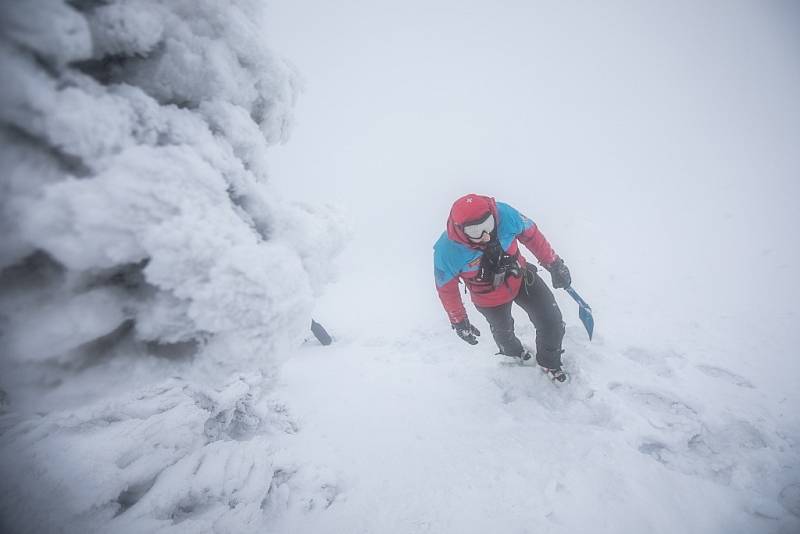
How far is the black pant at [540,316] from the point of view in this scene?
329 cm

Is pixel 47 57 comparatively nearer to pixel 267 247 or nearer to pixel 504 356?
pixel 267 247

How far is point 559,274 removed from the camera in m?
3.53

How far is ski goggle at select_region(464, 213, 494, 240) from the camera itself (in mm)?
2844

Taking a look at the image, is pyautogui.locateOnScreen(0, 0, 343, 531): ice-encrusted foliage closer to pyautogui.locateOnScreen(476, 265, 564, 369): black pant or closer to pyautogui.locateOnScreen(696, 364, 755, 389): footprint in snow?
pyautogui.locateOnScreen(476, 265, 564, 369): black pant

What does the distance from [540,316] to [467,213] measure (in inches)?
58.0

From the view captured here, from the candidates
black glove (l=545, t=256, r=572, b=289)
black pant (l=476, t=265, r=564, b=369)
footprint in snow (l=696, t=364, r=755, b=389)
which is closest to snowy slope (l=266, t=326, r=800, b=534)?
footprint in snow (l=696, t=364, r=755, b=389)

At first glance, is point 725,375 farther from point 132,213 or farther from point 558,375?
point 132,213

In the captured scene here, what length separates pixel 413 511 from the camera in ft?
7.79

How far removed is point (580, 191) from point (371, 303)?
11.6m

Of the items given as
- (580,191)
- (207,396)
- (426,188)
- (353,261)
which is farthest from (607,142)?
(207,396)

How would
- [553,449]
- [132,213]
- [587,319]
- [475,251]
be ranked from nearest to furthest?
[132,213], [553,449], [475,251], [587,319]

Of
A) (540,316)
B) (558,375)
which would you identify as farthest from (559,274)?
(558,375)

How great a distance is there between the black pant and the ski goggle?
872 mm

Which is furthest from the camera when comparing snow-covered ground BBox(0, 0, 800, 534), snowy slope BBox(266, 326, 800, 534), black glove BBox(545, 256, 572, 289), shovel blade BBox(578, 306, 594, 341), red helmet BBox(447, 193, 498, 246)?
shovel blade BBox(578, 306, 594, 341)
